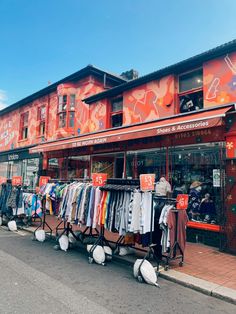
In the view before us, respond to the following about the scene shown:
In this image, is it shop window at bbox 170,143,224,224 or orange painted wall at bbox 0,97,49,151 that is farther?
orange painted wall at bbox 0,97,49,151

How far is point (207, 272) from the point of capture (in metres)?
4.93

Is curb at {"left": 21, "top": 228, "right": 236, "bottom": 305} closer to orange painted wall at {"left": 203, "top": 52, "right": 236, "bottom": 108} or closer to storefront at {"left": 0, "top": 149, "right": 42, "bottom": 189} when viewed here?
orange painted wall at {"left": 203, "top": 52, "right": 236, "bottom": 108}

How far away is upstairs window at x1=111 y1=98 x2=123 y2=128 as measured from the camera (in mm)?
12195

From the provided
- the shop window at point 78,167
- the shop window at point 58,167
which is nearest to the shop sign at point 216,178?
the shop window at point 78,167

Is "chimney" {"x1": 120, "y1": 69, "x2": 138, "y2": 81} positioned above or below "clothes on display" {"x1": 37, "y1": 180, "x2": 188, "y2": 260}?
above

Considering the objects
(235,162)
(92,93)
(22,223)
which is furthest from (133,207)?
(92,93)

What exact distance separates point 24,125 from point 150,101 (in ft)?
38.9

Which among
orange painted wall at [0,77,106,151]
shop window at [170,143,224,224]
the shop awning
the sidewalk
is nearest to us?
the sidewalk

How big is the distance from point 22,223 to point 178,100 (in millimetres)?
7532

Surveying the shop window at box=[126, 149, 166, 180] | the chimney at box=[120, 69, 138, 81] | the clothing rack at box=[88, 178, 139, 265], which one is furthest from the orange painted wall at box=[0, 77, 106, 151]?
the clothing rack at box=[88, 178, 139, 265]

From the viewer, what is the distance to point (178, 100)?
31.8 ft

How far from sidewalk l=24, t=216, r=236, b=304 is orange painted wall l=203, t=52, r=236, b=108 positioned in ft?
15.3

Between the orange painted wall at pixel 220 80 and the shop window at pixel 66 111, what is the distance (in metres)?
7.99

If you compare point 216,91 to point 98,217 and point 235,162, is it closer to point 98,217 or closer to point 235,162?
point 235,162
